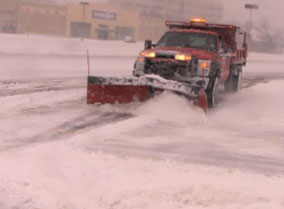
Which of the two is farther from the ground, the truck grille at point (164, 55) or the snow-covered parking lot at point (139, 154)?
the truck grille at point (164, 55)

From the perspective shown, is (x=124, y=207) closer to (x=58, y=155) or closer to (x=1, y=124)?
(x=58, y=155)

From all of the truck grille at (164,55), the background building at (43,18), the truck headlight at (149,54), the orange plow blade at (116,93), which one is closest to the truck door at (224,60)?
the truck grille at (164,55)

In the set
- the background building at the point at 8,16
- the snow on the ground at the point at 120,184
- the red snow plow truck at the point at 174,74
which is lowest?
the snow on the ground at the point at 120,184

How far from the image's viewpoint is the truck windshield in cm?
969

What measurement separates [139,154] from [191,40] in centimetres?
502

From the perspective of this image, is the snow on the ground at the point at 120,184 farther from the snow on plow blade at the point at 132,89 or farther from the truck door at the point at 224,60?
the truck door at the point at 224,60

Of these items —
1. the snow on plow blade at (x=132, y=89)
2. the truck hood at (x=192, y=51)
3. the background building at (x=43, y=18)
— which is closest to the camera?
the snow on plow blade at (x=132, y=89)

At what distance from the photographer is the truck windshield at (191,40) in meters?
9.69

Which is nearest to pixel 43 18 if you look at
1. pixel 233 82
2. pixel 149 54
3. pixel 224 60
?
pixel 233 82

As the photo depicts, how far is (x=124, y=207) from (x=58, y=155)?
1665mm

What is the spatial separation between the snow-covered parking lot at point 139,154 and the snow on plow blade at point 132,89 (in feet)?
0.66

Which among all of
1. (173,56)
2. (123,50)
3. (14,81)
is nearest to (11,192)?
(173,56)

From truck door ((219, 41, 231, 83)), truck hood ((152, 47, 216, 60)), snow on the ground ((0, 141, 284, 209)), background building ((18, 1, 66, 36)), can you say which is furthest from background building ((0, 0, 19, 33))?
snow on the ground ((0, 141, 284, 209))

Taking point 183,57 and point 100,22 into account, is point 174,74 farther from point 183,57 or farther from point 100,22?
point 100,22
